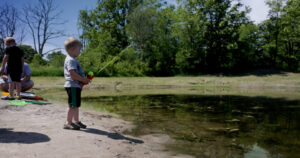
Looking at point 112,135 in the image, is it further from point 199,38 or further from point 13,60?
point 199,38

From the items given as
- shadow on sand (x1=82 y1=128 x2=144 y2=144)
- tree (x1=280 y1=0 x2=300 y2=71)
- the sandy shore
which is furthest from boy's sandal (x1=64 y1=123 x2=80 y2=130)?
tree (x1=280 y1=0 x2=300 y2=71)

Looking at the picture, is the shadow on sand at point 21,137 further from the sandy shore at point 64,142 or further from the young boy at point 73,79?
the young boy at point 73,79

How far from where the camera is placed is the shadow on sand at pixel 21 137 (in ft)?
10.5

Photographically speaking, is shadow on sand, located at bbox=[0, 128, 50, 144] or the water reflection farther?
the water reflection

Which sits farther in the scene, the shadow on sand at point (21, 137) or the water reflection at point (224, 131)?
the water reflection at point (224, 131)

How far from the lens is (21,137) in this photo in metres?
3.37

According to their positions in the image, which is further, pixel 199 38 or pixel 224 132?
pixel 199 38

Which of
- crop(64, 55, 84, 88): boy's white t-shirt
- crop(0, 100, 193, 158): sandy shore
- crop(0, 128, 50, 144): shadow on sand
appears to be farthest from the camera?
crop(64, 55, 84, 88): boy's white t-shirt

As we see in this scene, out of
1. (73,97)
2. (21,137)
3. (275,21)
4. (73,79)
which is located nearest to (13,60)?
(73,79)

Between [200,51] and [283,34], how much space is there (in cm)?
1315

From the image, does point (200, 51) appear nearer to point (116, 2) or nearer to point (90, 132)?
point (116, 2)

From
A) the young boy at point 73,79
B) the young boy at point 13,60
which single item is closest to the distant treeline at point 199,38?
the young boy at point 13,60

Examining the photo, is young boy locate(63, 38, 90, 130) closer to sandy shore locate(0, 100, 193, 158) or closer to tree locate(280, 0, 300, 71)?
sandy shore locate(0, 100, 193, 158)

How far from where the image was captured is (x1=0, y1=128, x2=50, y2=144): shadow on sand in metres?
3.19
